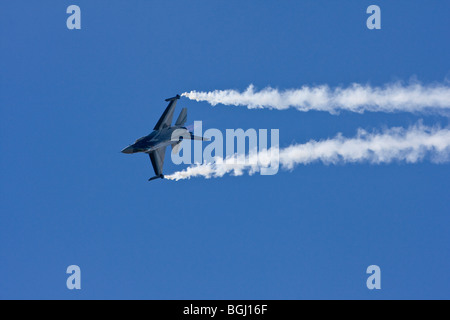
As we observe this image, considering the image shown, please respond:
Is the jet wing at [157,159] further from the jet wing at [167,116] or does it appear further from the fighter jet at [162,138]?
the jet wing at [167,116]

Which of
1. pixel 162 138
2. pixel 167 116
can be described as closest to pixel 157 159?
pixel 162 138

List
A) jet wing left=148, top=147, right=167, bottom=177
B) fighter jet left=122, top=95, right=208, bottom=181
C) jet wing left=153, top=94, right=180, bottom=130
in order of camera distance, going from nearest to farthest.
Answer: fighter jet left=122, top=95, right=208, bottom=181 → jet wing left=153, top=94, right=180, bottom=130 → jet wing left=148, top=147, right=167, bottom=177

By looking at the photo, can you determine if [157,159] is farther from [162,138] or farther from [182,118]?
[182,118]

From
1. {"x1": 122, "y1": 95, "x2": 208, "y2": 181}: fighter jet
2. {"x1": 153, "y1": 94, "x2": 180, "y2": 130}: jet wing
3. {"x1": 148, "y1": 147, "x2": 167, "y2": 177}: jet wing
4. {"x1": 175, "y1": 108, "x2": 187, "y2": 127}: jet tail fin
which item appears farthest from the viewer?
{"x1": 175, "y1": 108, "x2": 187, "y2": 127}: jet tail fin

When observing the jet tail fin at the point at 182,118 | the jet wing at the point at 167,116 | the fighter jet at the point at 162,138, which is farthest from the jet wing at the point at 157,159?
the jet tail fin at the point at 182,118

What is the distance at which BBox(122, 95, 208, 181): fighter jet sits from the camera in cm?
7150

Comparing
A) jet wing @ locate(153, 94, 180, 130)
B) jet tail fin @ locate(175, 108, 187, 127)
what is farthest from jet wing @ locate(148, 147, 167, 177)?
jet tail fin @ locate(175, 108, 187, 127)

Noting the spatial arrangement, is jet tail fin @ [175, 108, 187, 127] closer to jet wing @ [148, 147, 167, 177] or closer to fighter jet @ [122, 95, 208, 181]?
fighter jet @ [122, 95, 208, 181]

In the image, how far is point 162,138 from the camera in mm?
73188

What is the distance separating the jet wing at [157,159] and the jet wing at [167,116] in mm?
3212

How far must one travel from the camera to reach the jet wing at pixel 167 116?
7456cm
